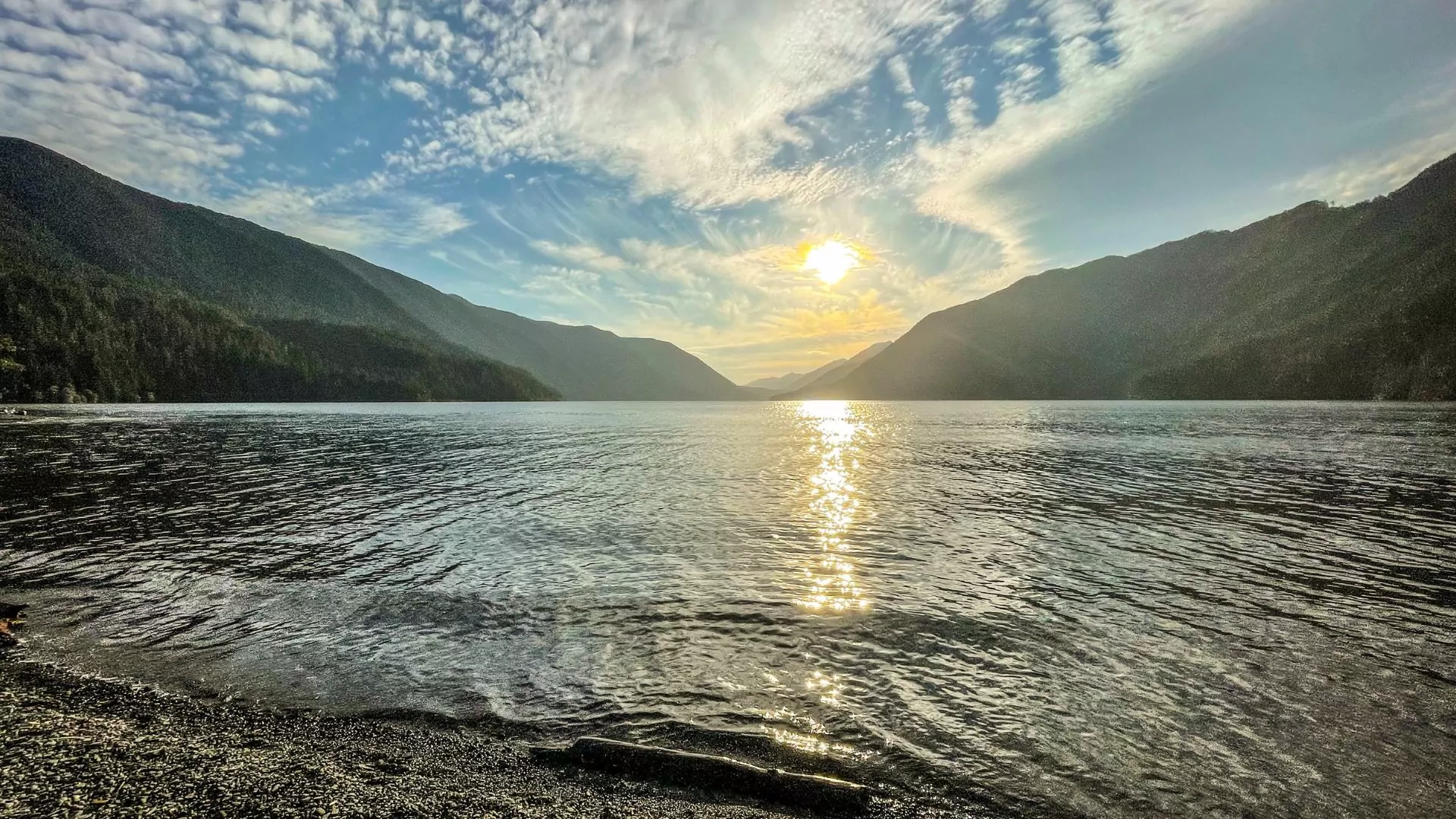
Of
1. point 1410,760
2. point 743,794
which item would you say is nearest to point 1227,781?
point 1410,760

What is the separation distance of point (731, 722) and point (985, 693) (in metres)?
5.32

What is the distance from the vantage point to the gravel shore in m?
7.52

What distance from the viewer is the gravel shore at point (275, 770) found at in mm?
7520

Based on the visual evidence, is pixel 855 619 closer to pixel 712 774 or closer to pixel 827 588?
pixel 827 588

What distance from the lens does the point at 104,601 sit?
53.7ft

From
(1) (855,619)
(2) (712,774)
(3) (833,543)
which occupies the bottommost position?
(3) (833,543)

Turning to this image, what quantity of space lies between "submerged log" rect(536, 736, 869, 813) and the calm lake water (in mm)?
961

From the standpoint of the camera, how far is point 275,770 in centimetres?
845

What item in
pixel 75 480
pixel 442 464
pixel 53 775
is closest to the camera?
pixel 53 775

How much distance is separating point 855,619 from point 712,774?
28.0 ft

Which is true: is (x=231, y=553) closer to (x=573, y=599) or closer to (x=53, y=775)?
(x=573, y=599)

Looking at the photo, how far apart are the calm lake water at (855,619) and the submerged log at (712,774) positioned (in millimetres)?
961

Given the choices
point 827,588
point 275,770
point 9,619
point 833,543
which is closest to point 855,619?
point 827,588

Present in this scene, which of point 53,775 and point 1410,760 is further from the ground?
point 53,775
